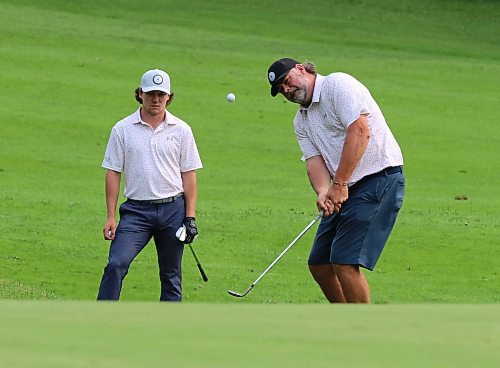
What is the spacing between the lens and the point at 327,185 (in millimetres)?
8531

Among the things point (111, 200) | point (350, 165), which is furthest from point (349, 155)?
point (111, 200)

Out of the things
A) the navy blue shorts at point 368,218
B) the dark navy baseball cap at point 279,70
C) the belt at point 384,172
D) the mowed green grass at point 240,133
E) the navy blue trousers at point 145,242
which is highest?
the dark navy baseball cap at point 279,70

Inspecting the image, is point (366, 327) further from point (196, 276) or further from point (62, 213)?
point (62, 213)

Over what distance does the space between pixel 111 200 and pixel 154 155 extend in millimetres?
509

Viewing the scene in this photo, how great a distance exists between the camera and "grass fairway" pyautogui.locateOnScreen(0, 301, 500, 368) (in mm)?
3408

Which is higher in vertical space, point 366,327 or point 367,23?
point 366,327

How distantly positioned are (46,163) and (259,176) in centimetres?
304

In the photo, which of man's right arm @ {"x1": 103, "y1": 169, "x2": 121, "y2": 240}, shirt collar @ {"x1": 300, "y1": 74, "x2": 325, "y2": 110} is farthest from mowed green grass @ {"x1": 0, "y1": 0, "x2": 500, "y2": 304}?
shirt collar @ {"x1": 300, "y1": 74, "x2": 325, "y2": 110}

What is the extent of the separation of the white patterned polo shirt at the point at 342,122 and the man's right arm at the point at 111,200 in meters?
1.61

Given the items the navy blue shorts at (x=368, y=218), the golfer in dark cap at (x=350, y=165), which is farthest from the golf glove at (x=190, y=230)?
the navy blue shorts at (x=368, y=218)

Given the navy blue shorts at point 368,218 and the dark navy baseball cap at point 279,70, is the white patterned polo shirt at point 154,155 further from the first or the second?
the navy blue shorts at point 368,218

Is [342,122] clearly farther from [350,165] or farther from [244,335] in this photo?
[244,335]

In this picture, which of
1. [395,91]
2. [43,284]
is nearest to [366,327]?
[43,284]

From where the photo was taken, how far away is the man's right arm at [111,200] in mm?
9453
